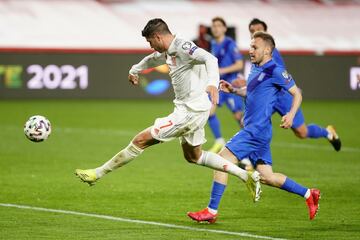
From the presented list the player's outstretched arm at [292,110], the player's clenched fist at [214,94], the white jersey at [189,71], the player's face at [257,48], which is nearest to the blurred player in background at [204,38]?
the white jersey at [189,71]

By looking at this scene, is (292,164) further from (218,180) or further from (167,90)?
(167,90)

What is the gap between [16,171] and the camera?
14.5 metres

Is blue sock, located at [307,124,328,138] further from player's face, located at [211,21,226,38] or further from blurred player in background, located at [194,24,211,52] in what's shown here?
blurred player in background, located at [194,24,211,52]

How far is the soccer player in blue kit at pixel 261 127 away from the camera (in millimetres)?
10469

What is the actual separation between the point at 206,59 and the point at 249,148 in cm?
107

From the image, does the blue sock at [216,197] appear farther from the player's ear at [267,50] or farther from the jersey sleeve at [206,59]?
the player's ear at [267,50]

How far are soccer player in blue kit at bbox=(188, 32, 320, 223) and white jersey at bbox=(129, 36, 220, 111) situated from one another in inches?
19.5

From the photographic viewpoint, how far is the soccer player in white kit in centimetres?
1024

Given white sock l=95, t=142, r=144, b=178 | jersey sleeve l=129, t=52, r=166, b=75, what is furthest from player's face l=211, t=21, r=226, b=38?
white sock l=95, t=142, r=144, b=178

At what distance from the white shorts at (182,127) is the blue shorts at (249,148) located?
14.7 inches

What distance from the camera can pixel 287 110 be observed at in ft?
42.8

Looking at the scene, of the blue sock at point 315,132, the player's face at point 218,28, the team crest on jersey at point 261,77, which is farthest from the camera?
the player's face at point 218,28

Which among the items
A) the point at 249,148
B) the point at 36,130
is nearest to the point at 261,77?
the point at 249,148

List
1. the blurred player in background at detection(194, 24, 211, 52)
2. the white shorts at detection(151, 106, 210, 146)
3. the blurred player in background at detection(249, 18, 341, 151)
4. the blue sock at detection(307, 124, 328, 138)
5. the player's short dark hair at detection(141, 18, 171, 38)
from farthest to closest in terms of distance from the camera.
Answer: the blurred player in background at detection(194, 24, 211, 52), the blue sock at detection(307, 124, 328, 138), the blurred player in background at detection(249, 18, 341, 151), the white shorts at detection(151, 106, 210, 146), the player's short dark hair at detection(141, 18, 171, 38)
